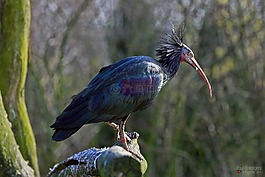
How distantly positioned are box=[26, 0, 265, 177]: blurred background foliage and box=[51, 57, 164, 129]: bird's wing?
6683 millimetres

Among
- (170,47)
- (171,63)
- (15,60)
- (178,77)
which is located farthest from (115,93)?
(178,77)

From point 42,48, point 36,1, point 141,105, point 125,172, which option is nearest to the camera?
point 125,172

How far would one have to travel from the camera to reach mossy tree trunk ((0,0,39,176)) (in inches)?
282

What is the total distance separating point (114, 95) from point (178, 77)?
7.36 metres

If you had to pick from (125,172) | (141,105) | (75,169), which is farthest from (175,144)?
(125,172)

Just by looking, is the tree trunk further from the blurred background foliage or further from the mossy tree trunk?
the blurred background foliage

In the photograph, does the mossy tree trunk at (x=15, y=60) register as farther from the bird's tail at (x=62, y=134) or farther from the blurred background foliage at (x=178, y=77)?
the blurred background foliage at (x=178, y=77)

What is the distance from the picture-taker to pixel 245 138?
13.4 meters

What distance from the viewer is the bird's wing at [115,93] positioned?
230 inches

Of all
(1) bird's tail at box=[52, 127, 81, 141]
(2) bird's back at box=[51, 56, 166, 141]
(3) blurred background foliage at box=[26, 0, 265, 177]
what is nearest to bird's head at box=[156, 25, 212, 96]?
(2) bird's back at box=[51, 56, 166, 141]

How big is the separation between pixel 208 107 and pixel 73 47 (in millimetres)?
3514

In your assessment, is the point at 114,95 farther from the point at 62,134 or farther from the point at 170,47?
the point at 170,47

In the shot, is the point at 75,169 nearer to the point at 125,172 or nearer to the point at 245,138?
the point at 125,172

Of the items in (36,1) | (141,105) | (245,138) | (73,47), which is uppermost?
(36,1)
